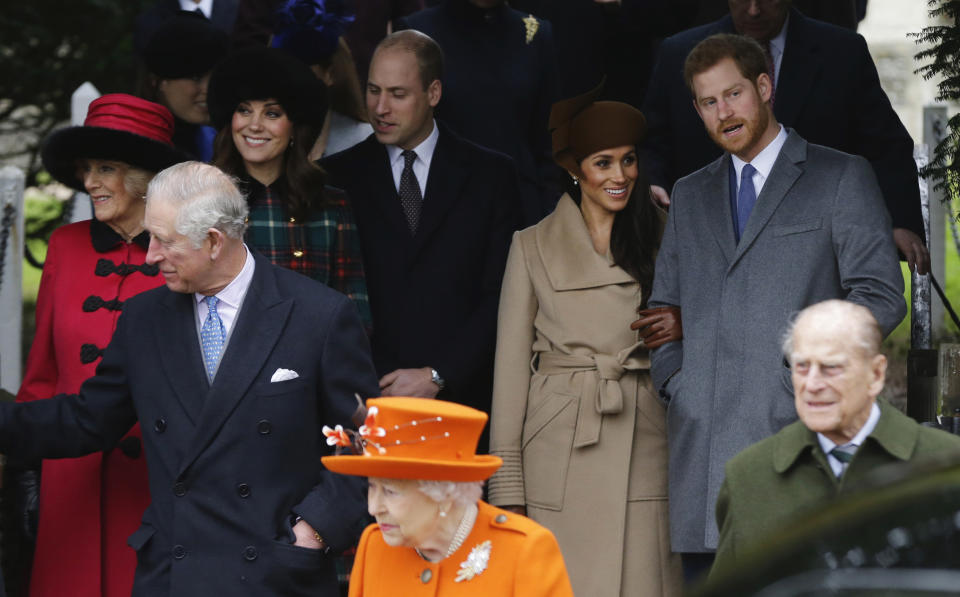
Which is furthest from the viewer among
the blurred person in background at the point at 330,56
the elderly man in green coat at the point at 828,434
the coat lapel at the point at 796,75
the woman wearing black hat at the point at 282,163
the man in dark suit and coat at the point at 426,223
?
the blurred person in background at the point at 330,56

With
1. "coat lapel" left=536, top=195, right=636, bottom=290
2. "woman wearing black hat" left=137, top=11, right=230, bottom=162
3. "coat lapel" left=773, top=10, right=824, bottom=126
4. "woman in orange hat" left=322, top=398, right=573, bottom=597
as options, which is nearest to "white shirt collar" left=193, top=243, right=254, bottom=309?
"woman in orange hat" left=322, top=398, right=573, bottom=597

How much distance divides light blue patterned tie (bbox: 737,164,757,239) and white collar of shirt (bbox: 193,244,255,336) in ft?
5.48

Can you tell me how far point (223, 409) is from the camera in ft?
13.9

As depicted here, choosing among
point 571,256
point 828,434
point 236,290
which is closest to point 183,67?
point 571,256

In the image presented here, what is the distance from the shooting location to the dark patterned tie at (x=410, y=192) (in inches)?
237

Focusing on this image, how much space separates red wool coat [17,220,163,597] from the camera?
501cm

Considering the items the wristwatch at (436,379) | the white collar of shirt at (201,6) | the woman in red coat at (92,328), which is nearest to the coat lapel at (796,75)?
the wristwatch at (436,379)

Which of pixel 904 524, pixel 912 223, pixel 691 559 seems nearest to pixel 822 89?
pixel 912 223

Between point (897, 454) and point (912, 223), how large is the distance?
244 cm

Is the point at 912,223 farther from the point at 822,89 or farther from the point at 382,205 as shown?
the point at 382,205

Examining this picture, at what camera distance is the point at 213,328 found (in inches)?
174

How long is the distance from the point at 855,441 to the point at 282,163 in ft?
8.80

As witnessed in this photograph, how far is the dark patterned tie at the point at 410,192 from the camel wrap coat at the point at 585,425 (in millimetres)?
676

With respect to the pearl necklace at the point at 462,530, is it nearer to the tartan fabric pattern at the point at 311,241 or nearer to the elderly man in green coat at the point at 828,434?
the elderly man in green coat at the point at 828,434
